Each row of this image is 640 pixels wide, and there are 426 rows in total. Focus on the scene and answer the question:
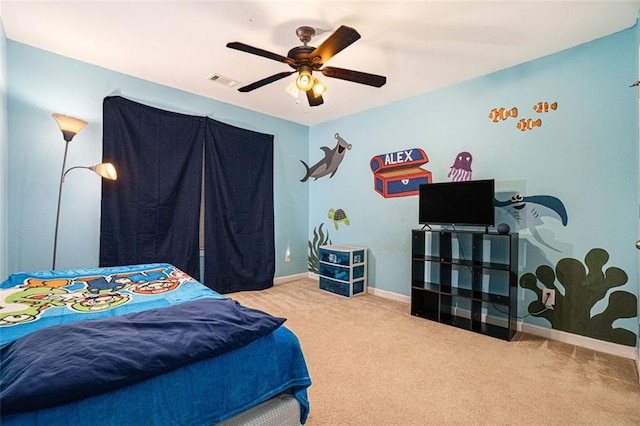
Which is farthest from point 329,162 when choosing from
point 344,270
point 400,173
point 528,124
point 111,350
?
point 111,350

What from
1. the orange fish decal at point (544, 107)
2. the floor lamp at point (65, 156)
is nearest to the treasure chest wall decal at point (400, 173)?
the orange fish decal at point (544, 107)

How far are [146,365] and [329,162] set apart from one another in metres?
3.93

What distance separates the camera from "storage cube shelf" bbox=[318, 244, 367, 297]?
3.80 metres

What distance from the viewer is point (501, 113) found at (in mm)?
2928

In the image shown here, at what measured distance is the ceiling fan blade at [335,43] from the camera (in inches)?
68.7

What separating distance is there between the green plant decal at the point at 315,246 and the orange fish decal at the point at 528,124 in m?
2.89

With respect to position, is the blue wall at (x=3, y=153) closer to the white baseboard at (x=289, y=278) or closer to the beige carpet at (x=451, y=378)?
the beige carpet at (x=451, y=378)

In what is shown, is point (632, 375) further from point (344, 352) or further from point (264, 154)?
point (264, 154)

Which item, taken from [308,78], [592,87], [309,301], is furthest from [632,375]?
[308,78]

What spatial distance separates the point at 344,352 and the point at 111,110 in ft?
10.8

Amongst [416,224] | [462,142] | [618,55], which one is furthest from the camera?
[416,224]

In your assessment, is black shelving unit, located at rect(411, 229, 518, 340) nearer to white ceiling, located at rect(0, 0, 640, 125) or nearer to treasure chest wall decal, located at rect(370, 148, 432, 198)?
treasure chest wall decal, located at rect(370, 148, 432, 198)

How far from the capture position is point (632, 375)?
201 centimetres

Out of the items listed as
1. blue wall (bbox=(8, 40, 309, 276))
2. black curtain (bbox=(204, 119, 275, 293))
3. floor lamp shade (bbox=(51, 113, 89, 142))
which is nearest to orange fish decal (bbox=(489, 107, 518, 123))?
black curtain (bbox=(204, 119, 275, 293))
